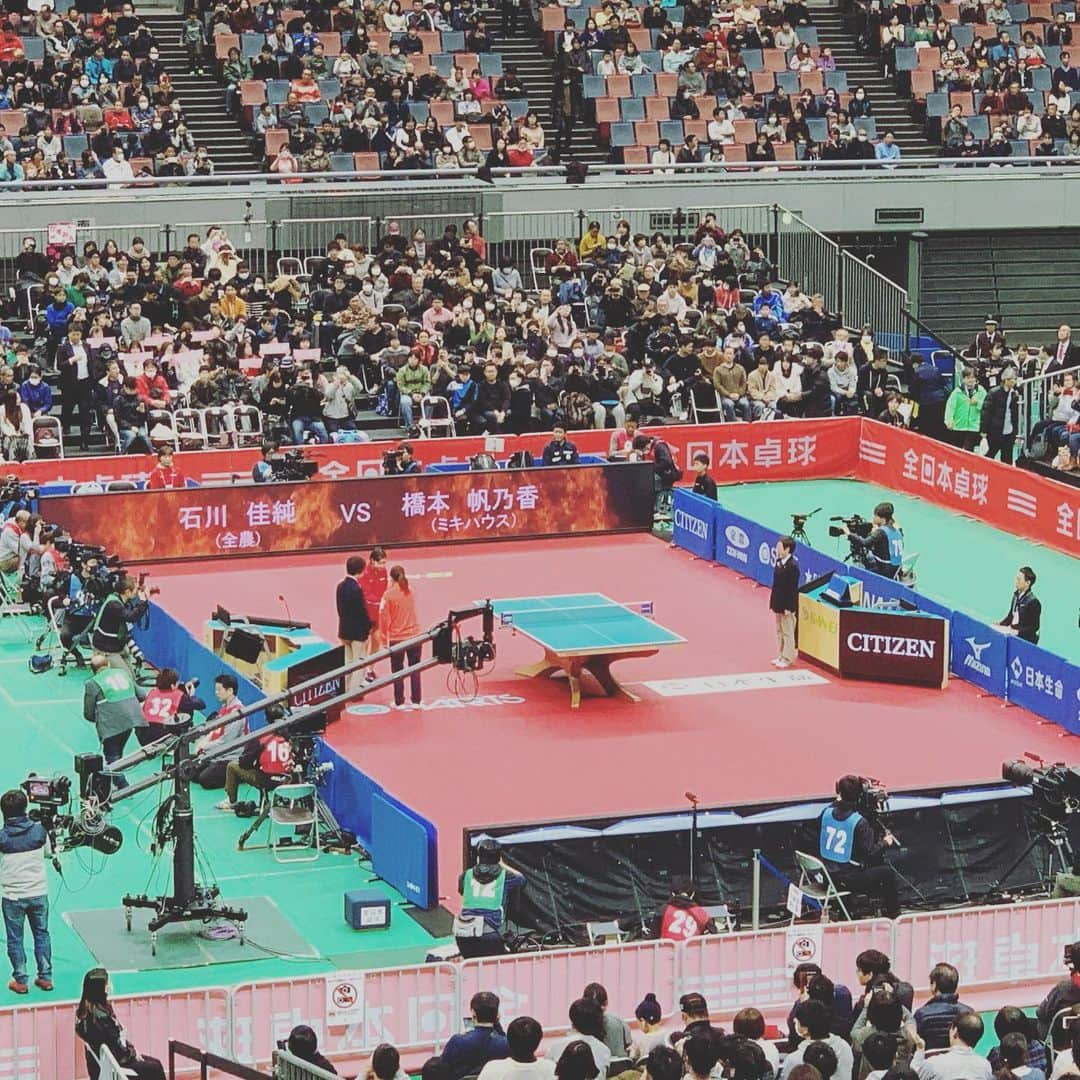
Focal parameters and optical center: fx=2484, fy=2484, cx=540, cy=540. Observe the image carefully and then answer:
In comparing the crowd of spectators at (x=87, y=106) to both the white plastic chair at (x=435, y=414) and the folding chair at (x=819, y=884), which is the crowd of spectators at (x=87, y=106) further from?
the folding chair at (x=819, y=884)

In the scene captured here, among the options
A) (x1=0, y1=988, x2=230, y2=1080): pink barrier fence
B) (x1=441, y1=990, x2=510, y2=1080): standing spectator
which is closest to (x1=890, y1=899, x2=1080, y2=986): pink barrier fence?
(x1=441, y1=990, x2=510, y2=1080): standing spectator

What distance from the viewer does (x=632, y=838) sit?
69.1ft

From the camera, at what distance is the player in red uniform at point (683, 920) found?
19.5 metres

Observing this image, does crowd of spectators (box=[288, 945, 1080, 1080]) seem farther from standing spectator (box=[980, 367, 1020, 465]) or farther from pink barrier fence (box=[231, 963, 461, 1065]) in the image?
standing spectator (box=[980, 367, 1020, 465])

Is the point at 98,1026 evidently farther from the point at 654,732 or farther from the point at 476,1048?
the point at 654,732

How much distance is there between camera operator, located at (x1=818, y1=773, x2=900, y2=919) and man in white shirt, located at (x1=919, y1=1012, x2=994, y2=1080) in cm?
605

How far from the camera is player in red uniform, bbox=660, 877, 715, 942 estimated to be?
63.8 feet

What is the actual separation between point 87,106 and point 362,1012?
100 feet

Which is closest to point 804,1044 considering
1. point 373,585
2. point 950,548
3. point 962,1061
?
point 962,1061

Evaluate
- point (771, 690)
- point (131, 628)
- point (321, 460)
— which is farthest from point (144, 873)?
point (321, 460)

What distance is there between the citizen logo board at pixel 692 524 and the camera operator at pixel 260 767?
12.4 metres

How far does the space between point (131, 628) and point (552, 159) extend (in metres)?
22.1

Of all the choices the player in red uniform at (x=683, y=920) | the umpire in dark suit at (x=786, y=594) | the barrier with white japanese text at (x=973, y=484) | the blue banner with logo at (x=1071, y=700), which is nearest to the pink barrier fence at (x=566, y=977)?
the player in red uniform at (x=683, y=920)

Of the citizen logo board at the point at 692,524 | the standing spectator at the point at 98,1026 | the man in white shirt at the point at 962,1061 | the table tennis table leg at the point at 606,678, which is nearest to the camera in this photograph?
the man in white shirt at the point at 962,1061
